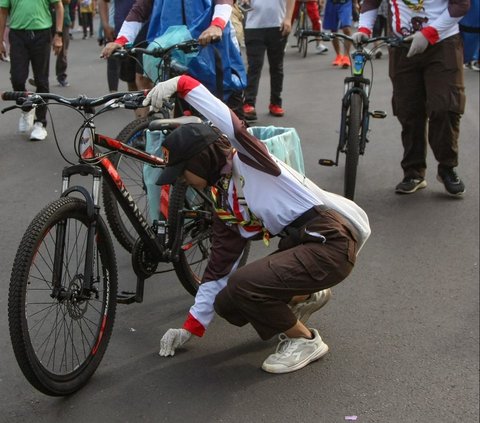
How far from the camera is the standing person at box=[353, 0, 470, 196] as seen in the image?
19.0 feet

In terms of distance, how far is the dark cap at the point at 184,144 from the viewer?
3436 millimetres

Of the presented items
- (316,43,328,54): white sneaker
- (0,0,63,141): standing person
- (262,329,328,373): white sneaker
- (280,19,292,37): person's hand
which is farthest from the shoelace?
(316,43,328,54): white sneaker

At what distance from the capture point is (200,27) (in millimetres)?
5109

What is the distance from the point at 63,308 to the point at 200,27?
7.95 feet

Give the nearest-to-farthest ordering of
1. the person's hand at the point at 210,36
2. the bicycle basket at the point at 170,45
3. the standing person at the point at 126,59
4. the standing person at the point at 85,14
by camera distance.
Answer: the person's hand at the point at 210,36, the bicycle basket at the point at 170,45, the standing person at the point at 126,59, the standing person at the point at 85,14

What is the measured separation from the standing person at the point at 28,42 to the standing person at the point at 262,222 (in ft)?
14.4

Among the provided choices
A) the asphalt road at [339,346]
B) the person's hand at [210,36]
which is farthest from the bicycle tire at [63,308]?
the person's hand at [210,36]

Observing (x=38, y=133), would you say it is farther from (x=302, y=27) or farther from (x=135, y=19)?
(x=302, y=27)

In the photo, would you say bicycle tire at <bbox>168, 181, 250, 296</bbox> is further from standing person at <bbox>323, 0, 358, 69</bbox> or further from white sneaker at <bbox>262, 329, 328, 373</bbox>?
standing person at <bbox>323, 0, 358, 69</bbox>


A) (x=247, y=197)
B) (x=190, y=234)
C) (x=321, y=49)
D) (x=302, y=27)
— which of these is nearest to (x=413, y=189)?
(x=190, y=234)

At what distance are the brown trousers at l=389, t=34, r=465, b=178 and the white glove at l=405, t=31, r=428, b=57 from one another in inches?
6.7

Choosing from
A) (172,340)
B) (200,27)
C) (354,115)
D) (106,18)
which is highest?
(200,27)

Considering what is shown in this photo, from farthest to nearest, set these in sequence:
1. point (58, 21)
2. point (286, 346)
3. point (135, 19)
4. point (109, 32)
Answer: point (109, 32), point (58, 21), point (135, 19), point (286, 346)

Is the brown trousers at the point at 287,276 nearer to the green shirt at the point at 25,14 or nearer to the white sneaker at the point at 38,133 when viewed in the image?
the white sneaker at the point at 38,133
